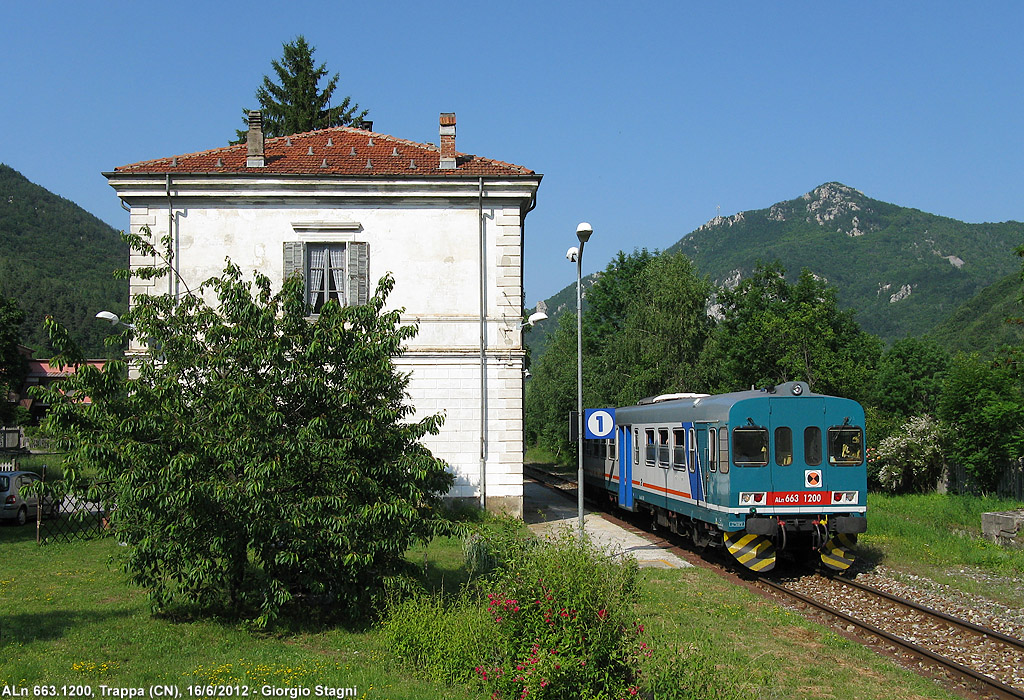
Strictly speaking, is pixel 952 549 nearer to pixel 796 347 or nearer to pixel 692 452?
pixel 692 452

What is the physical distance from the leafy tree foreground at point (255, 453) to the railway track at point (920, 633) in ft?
19.3

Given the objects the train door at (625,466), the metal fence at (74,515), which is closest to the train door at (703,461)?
the train door at (625,466)

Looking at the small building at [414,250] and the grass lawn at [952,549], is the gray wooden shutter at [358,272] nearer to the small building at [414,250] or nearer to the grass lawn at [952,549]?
the small building at [414,250]

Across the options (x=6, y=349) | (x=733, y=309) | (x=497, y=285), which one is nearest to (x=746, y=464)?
(x=497, y=285)

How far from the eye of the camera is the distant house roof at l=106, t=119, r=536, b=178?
2053 centimetres

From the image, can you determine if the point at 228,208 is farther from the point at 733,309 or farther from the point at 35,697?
the point at 733,309

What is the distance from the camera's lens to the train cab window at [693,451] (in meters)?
15.5

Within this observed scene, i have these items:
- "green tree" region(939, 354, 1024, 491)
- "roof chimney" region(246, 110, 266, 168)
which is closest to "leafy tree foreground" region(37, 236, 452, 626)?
"roof chimney" region(246, 110, 266, 168)

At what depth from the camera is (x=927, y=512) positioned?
2270 centimetres

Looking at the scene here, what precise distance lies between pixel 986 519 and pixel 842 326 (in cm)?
2751

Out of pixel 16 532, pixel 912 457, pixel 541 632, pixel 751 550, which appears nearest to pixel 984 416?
pixel 912 457

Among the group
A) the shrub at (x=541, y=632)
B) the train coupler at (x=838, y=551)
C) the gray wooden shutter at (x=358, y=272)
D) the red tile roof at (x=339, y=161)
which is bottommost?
the train coupler at (x=838, y=551)

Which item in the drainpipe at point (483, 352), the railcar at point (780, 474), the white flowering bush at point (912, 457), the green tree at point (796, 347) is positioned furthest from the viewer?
the green tree at point (796, 347)

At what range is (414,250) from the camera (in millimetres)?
20781
